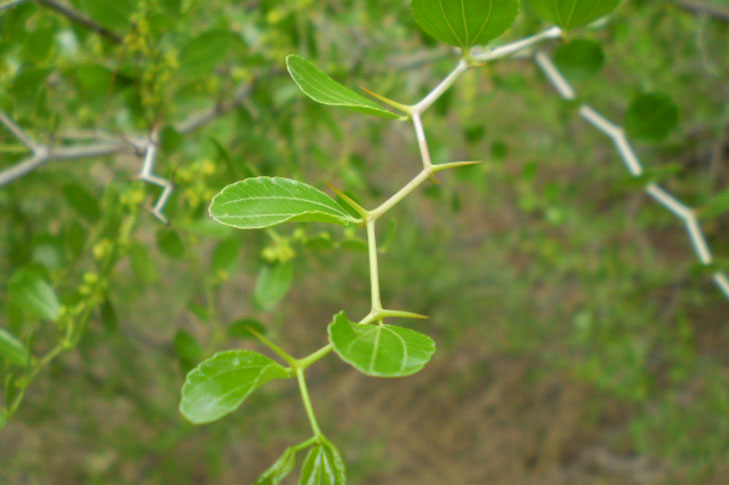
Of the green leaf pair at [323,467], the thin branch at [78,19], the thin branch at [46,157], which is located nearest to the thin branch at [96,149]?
the thin branch at [46,157]

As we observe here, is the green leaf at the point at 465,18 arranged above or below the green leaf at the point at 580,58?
above

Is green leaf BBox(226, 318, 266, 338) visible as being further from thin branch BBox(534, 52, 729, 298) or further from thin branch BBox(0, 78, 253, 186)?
thin branch BBox(534, 52, 729, 298)

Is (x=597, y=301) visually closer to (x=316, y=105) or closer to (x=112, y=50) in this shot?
(x=316, y=105)

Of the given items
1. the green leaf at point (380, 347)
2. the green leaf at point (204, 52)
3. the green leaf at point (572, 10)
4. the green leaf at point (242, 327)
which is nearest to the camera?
the green leaf at point (380, 347)

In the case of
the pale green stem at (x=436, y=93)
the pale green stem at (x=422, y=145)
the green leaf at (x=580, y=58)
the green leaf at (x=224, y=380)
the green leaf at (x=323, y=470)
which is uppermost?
→ the pale green stem at (x=436, y=93)

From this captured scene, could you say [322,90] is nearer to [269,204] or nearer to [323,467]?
[269,204]

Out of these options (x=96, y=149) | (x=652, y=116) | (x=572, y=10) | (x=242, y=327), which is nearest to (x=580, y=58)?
(x=652, y=116)

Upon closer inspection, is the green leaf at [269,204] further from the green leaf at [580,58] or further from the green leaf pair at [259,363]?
the green leaf at [580,58]

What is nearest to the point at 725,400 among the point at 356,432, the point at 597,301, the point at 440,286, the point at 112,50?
the point at 597,301
